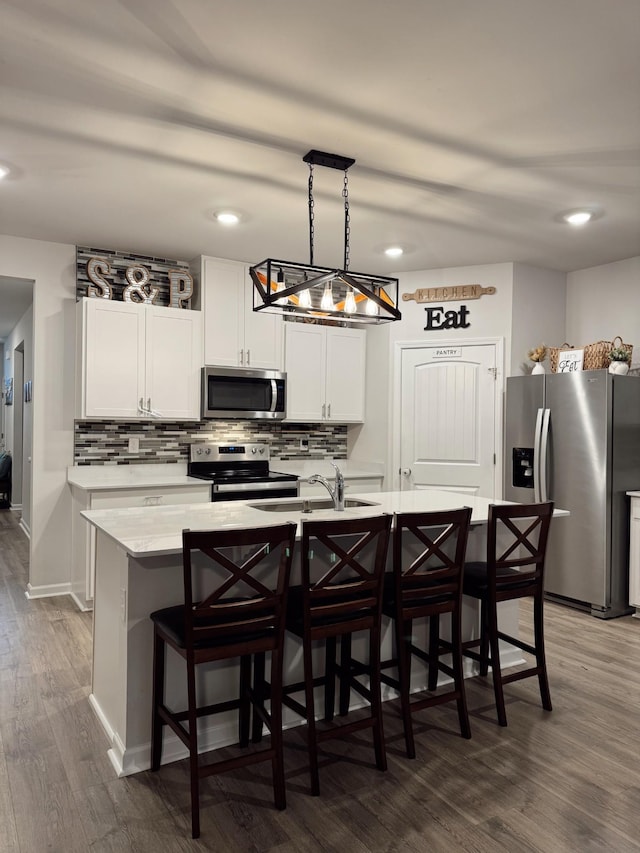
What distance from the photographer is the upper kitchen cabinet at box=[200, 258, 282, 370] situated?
4.95 metres

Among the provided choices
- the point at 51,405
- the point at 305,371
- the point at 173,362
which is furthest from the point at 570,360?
the point at 51,405

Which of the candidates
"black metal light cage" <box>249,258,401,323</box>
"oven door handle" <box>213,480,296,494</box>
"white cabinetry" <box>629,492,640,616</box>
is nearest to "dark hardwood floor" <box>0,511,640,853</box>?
"white cabinetry" <box>629,492,640,616</box>

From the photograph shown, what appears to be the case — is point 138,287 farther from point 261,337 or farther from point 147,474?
point 147,474

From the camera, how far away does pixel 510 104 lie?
2.65m

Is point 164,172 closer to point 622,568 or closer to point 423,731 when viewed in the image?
point 423,731

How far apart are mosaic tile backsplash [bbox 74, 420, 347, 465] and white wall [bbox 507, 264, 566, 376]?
1.86m

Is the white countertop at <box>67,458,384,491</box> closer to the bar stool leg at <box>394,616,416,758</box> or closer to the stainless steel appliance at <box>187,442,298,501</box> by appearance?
the stainless steel appliance at <box>187,442,298,501</box>

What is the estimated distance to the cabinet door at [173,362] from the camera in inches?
186

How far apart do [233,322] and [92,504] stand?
1.80m

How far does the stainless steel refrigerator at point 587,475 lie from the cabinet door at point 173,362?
8.72 feet

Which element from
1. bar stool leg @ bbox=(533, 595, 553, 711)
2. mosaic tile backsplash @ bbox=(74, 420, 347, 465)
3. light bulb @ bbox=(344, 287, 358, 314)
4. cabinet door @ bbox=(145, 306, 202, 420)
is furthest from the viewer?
mosaic tile backsplash @ bbox=(74, 420, 347, 465)

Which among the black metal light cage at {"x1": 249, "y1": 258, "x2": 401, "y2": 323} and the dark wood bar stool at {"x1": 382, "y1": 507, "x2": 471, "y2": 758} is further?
the black metal light cage at {"x1": 249, "y1": 258, "x2": 401, "y2": 323}

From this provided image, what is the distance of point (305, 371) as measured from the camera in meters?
5.46

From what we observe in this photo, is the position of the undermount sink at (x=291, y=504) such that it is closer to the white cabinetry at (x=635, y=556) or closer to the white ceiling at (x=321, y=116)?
the white ceiling at (x=321, y=116)
